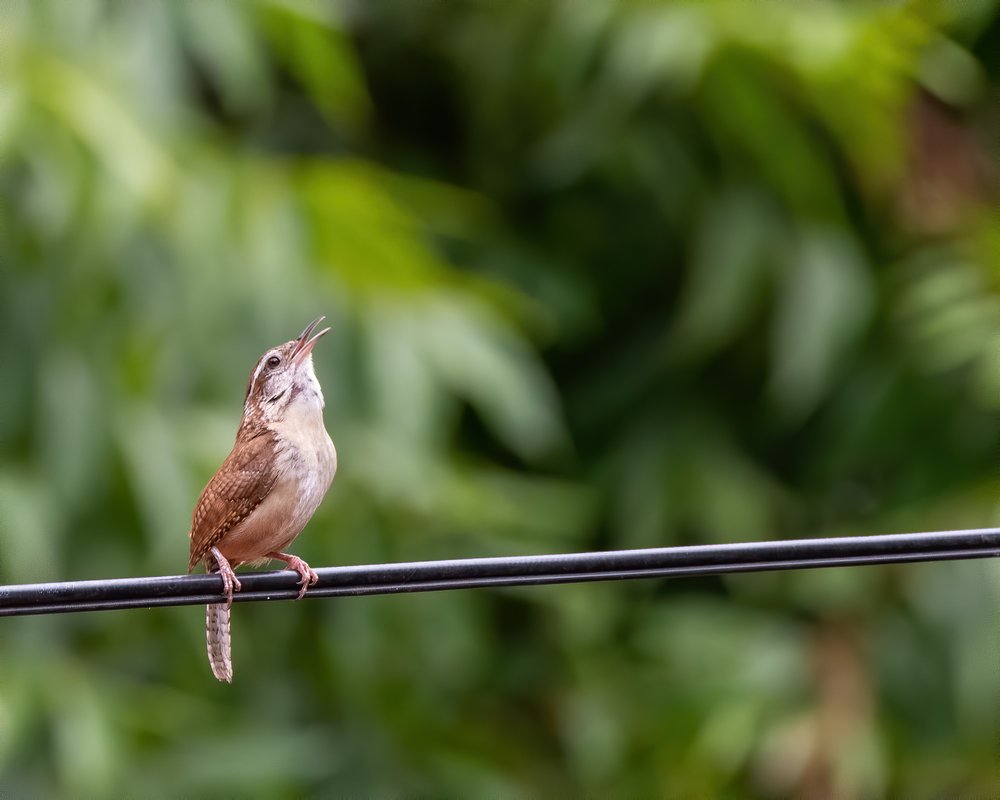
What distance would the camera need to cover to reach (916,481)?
684 cm

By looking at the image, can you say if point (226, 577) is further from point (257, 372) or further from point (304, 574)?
point (257, 372)

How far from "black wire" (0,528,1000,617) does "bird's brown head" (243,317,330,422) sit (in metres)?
1.72

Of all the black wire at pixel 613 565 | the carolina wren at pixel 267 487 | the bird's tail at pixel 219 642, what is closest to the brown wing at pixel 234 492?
the carolina wren at pixel 267 487

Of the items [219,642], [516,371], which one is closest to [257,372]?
[219,642]

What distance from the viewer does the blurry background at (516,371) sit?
568 cm

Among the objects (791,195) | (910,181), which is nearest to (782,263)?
(791,195)

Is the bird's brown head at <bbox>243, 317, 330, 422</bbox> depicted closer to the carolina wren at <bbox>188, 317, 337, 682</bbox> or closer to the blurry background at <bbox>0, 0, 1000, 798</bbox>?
the carolina wren at <bbox>188, 317, 337, 682</bbox>

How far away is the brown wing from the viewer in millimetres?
4844

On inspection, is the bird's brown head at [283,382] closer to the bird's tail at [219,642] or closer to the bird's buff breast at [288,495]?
the bird's buff breast at [288,495]

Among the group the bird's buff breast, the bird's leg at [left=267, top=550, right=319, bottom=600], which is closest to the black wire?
the bird's leg at [left=267, top=550, right=319, bottom=600]

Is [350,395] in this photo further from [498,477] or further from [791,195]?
[791,195]

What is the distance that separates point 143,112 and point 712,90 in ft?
8.59

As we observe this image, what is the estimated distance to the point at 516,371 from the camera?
648cm

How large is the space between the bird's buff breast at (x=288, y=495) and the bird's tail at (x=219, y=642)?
16.0 inches
